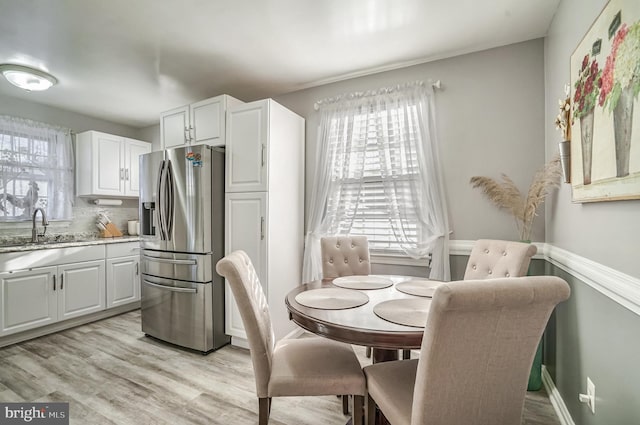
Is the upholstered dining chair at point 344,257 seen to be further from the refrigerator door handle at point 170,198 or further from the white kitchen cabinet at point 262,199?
the refrigerator door handle at point 170,198

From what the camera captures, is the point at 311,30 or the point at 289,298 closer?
the point at 289,298

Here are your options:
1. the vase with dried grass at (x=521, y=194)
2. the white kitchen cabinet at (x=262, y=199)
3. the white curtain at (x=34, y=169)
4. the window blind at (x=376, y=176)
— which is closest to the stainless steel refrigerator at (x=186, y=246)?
the white kitchen cabinet at (x=262, y=199)

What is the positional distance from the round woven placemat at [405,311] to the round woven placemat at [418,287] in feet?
0.38

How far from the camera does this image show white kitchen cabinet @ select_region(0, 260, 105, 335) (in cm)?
271

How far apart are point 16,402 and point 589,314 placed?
3.51 m

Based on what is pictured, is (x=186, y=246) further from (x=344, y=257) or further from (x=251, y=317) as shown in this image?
(x=251, y=317)

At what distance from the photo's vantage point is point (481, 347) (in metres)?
0.87

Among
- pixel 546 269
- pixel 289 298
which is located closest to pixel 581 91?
pixel 546 269

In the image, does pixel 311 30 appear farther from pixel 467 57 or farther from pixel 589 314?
pixel 589 314

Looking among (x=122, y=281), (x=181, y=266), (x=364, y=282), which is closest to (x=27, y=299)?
(x=122, y=281)

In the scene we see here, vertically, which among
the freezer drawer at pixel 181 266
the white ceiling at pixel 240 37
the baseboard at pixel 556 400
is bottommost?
the baseboard at pixel 556 400

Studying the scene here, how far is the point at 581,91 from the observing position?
57.7 inches

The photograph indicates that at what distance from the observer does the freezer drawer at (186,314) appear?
259cm

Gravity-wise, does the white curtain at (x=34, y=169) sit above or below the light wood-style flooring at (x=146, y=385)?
above
